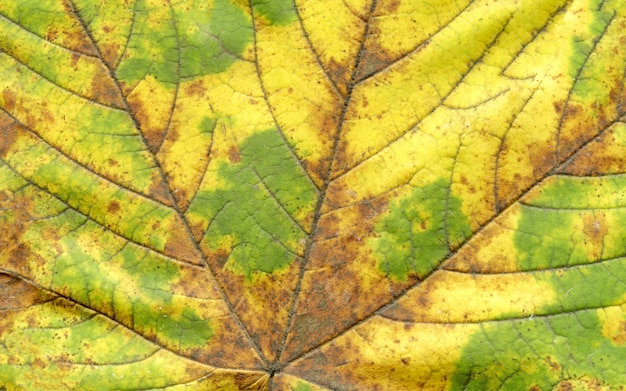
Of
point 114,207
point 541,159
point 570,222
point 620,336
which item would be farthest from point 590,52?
point 114,207

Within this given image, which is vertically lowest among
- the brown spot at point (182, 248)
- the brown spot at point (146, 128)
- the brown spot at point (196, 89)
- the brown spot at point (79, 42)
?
the brown spot at point (182, 248)

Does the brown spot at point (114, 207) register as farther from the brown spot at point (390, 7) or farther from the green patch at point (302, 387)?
the brown spot at point (390, 7)

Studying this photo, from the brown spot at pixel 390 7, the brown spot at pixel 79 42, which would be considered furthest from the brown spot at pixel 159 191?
the brown spot at pixel 390 7

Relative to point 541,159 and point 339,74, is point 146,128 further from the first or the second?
point 541,159

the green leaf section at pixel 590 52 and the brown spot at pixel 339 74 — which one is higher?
the green leaf section at pixel 590 52

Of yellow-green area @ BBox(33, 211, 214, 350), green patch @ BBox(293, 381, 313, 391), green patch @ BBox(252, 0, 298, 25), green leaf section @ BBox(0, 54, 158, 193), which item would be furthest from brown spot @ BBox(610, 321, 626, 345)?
green leaf section @ BBox(0, 54, 158, 193)

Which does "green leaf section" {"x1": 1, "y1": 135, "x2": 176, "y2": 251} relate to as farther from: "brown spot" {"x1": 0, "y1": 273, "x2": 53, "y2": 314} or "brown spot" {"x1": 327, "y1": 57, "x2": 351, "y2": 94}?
"brown spot" {"x1": 327, "y1": 57, "x2": 351, "y2": 94}
